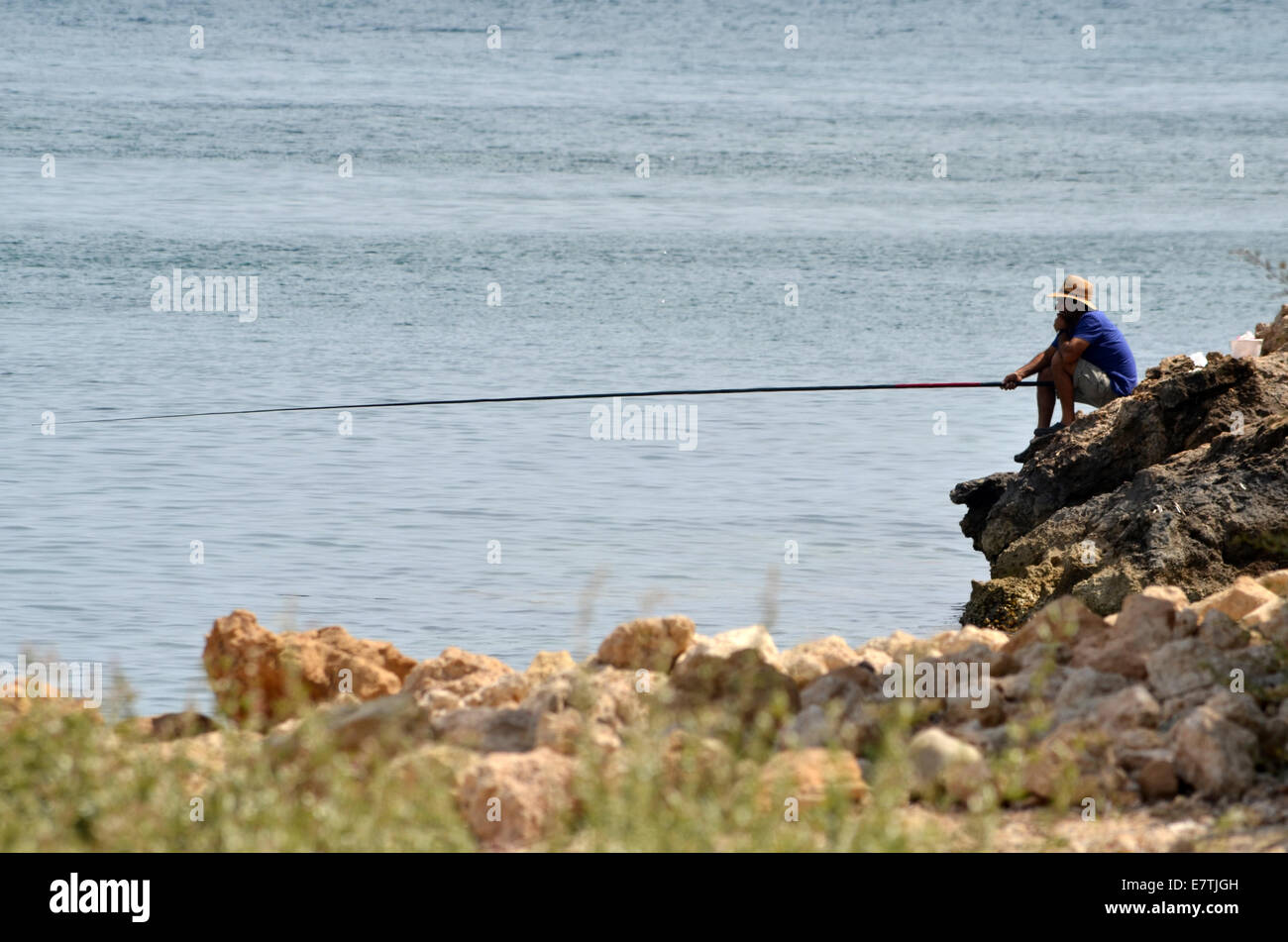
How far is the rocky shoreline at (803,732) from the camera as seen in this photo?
4.40 metres

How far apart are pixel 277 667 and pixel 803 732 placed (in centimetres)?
198

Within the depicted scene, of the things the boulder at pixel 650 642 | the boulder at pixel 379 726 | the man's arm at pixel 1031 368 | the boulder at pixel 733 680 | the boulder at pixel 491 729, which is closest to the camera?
the boulder at pixel 379 726

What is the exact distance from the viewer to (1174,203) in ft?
111

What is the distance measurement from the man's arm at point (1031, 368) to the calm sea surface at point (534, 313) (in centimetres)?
115

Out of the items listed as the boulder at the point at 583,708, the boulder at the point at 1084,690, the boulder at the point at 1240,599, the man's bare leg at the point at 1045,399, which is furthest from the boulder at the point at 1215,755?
the man's bare leg at the point at 1045,399

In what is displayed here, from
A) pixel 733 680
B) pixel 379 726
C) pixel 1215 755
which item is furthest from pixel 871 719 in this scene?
pixel 379 726

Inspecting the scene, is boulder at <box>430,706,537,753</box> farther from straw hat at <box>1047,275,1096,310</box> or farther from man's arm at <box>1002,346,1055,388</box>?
straw hat at <box>1047,275,1096,310</box>

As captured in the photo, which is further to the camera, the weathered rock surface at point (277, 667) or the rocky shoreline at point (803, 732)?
the weathered rock surface at point (277, 667)

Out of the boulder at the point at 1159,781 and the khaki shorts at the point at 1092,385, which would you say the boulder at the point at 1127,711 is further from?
the khaki shorts at the point at 1092,385

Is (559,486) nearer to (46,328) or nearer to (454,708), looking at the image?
(454,708)

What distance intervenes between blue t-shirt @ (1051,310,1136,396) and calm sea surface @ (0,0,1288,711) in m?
1.35
